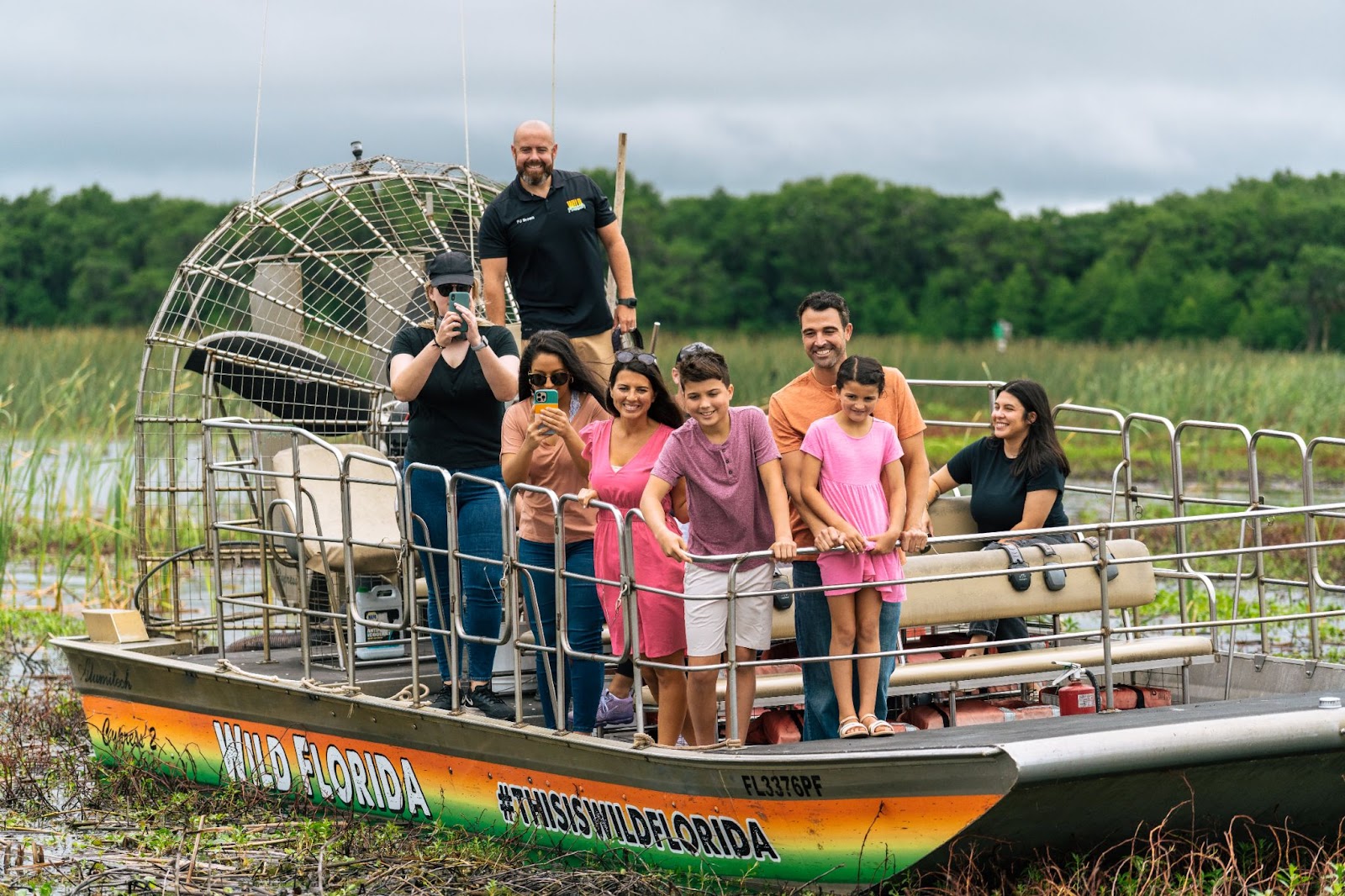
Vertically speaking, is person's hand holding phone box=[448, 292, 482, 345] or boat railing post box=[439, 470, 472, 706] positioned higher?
person's hand holding phone box=[448, 292, 482, 345]

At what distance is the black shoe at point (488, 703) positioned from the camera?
25.0ft

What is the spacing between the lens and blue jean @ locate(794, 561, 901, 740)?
6926 millimetres

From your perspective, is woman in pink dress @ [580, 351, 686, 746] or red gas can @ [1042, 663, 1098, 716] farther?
red gas can @ [1042, 663, 1098, 716]

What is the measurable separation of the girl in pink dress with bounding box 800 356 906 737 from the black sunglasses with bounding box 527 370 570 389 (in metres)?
1.10

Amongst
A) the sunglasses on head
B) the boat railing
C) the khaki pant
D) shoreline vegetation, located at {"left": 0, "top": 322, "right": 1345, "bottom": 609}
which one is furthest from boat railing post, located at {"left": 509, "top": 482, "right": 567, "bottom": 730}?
shoreline vegetation, located at {"left": 0, "top": 322, "right": 1345, "bottom": 609}

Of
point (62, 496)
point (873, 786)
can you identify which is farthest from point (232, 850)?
point (62, 496)

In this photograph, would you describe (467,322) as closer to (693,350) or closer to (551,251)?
(551,251)

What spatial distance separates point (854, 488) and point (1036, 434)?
1785 millimetres

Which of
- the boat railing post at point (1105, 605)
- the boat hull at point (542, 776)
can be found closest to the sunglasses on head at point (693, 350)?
the boat hull at point (542, 776)

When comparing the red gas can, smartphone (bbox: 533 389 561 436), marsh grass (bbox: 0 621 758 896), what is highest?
smartphone (bbox: 533 389 561 436)

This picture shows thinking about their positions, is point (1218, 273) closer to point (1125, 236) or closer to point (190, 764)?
point (1125, 236)

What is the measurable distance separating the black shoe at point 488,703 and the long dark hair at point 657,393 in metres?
1.44

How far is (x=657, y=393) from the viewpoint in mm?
6996

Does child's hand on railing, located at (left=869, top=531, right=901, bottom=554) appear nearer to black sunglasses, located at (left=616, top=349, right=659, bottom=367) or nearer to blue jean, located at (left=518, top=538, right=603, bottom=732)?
black sunglasses, located at (left=616, top=349, right=659, bottom=367)
